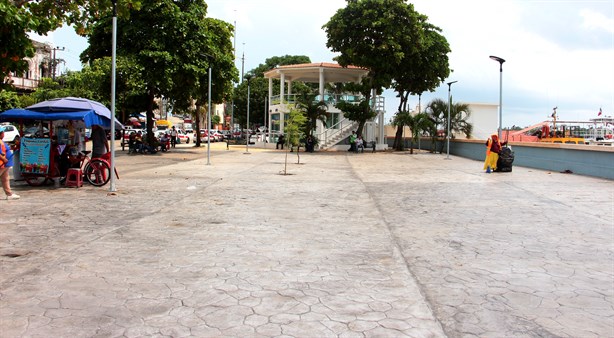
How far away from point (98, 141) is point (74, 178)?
1213 millimetres

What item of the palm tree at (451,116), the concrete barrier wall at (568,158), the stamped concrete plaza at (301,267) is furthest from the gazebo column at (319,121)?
the stamped concrete plaza at (301,267)

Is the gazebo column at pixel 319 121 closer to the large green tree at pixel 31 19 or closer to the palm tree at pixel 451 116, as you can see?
the palm tree at pixel 451 116

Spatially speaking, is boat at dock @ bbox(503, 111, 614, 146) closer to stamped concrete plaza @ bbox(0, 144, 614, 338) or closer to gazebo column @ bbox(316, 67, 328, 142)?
gazebo column @ bbox(316, 67, 328, 142)

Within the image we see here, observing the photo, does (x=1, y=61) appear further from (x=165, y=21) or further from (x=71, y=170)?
(x=165, y=21)

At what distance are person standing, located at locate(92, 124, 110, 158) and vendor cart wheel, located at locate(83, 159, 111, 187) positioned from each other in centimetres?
47

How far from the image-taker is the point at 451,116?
37.0 meters

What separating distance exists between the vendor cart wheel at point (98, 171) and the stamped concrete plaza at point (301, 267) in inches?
55.7

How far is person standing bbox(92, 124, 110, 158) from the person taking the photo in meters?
13.7

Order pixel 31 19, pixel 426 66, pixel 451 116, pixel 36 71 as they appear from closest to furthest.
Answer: pixel 31 19 < pixel 451 116 < pixel 426 66 < pixel 36 71

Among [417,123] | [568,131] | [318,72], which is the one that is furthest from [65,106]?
[568,131]

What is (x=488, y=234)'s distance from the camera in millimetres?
8070

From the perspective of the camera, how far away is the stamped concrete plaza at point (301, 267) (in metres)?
4.26

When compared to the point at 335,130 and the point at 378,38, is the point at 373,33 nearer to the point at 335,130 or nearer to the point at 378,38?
the point at 378,38

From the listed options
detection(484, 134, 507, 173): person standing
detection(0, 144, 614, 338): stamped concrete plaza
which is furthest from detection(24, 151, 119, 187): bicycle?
detection(484, 134, 507, 173): person standing
